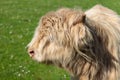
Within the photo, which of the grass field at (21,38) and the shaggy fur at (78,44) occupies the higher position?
the shaggy fur at (78,44)

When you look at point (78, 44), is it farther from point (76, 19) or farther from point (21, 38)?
point (21, 38)

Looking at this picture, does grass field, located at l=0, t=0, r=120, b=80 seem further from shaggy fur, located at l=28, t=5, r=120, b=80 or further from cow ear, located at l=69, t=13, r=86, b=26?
cow ear, located at l=69, t=13, r=86, b=26

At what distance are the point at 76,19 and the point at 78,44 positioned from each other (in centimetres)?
31

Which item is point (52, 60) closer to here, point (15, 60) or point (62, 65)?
→ point (62, 65)

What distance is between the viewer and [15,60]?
539 inches

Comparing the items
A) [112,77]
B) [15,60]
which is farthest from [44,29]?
[15,60]

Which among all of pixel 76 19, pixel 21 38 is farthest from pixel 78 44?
pixel 21 38

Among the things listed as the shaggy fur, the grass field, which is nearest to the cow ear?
the shaggy fur

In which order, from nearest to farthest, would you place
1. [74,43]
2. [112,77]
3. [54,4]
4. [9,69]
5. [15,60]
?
[74,43], [112,77], [9,69], [15,60], [54,4]

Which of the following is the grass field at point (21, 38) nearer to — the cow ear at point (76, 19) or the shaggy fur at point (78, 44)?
the shaggy fur at point (78, 44)

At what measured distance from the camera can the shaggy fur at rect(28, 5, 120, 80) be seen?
18.3 feet

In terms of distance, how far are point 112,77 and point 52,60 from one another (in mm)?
871

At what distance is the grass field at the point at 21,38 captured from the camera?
38.5 ft

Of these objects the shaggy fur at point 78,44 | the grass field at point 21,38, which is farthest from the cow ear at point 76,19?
the grass field at point 21,38
